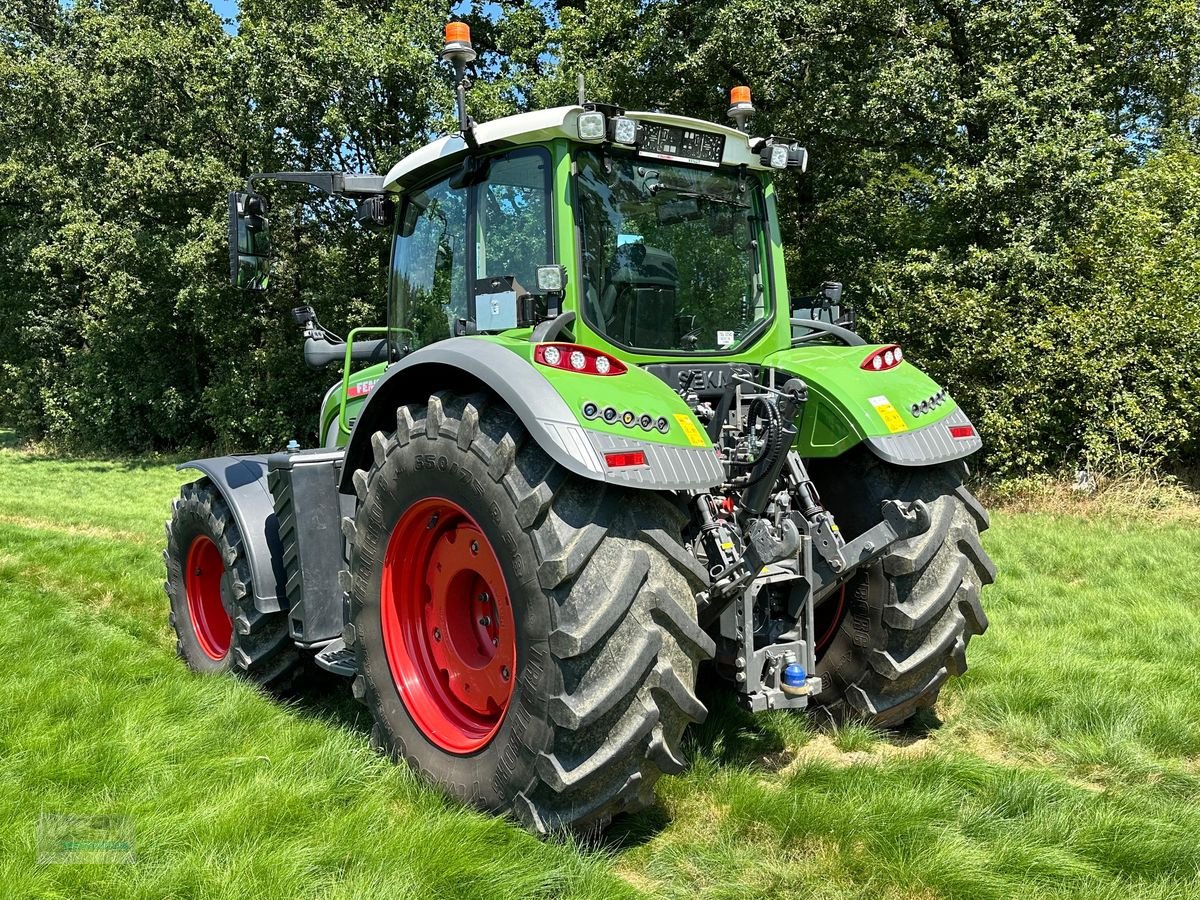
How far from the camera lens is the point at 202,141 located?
16.7 meters

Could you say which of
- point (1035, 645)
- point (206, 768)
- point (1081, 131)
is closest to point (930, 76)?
point (1081, 131)

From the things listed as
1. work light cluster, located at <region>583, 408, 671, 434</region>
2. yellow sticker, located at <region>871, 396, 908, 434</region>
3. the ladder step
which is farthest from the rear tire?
yellow sticker, located at <region>871, 396, 908, 434</region>

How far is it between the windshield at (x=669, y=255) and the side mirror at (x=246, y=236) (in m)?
1.57

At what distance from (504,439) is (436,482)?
0.37m

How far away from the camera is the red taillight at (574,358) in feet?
9.04

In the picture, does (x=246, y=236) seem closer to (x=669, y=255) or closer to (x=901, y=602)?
(x=669, y=255)

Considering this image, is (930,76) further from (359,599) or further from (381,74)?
(359,599)

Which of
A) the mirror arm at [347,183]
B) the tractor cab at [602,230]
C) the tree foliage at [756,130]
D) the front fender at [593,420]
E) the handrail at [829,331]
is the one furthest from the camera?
the tree foliage at [756,130]

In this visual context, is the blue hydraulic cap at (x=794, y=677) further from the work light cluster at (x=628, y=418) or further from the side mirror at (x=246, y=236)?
the side mirror at (x=246, y=236)

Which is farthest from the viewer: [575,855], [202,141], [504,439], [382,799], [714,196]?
[202,141]

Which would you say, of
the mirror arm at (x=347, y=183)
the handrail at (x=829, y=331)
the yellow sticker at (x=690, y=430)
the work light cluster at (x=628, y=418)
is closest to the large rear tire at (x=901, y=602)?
the handrail at (x=829, y=331)

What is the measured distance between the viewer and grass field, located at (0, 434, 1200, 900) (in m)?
2.43

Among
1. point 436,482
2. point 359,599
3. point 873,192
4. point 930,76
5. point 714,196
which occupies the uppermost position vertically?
point 930,76

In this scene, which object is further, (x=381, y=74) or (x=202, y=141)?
(x=202, y=141)
